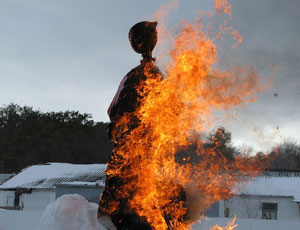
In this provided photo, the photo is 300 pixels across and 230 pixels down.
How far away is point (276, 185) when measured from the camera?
Result: 26469 millimetres

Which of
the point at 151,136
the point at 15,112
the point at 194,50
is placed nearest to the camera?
the point at 151,136

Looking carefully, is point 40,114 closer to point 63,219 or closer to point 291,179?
point 291,179

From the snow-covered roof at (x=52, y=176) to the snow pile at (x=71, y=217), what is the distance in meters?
24.2

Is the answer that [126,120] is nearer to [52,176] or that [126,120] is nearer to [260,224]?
[260,224]

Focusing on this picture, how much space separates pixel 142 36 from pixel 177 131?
1231 mm

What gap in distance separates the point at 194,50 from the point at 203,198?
1.88 metres

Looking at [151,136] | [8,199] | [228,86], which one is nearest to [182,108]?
[151,136]

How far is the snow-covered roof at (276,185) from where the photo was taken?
25141 millimetres

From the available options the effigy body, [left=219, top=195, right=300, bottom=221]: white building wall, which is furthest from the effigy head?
[left=219, top=195, right=300, bottom=221]: white building wall

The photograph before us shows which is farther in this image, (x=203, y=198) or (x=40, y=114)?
(x=40, y=114)

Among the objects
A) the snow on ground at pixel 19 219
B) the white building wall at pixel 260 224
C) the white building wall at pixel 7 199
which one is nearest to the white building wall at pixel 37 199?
the white building wall at pixel 7 199

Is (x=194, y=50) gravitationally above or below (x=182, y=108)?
above

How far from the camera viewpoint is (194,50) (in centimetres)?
548

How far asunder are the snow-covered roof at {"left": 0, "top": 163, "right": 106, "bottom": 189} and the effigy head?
2445cm
